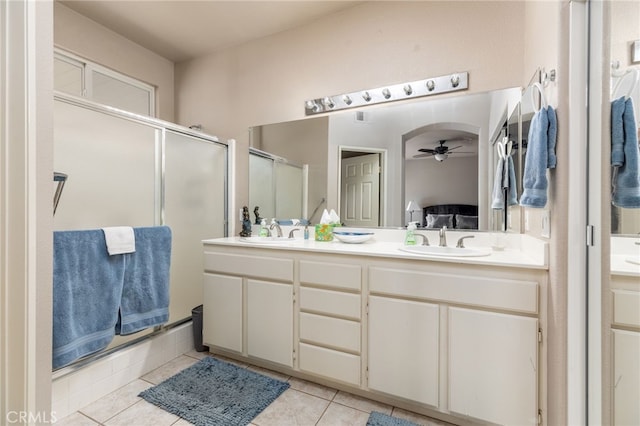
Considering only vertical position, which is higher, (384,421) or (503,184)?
(503,184)

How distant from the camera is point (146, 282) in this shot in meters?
1.81

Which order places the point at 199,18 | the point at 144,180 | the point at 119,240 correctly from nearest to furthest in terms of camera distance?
1. the point at 119,240
2. the point at 144,180
3. the point at 199,18

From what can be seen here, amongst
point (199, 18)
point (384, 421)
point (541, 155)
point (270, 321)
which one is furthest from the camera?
point (199, 18)

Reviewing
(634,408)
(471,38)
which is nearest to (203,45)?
(471,38)

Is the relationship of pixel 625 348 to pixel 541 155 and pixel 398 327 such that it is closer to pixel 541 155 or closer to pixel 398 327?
pixel 541 155

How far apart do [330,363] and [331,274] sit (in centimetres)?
51

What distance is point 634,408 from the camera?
0.87m

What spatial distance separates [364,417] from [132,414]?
122 centimetres

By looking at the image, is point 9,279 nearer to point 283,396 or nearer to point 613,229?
point 283,396

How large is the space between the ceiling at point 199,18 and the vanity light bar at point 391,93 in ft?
2.20

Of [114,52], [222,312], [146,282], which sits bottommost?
[222,312]

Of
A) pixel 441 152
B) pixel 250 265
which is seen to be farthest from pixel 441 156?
pixel 250 265

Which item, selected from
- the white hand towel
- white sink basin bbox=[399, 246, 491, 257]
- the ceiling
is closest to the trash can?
the white hand towel

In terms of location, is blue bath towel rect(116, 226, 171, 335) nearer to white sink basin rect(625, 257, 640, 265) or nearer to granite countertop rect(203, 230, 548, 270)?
granite countertop rect(203, 230, 548, 270)
